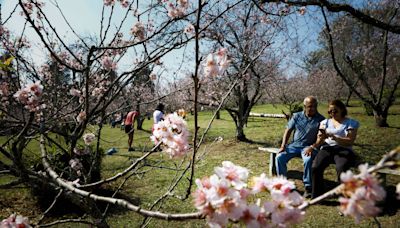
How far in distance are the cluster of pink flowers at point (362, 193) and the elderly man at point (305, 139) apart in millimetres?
3480

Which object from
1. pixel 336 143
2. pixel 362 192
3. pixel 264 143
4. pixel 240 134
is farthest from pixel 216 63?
pixel 240 134

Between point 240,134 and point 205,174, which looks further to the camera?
point 240,134

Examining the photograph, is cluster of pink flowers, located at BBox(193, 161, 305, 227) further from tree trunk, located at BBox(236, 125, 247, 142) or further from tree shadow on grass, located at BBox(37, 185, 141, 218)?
tree trunk, located at BBox(236, 125, 247, 142)

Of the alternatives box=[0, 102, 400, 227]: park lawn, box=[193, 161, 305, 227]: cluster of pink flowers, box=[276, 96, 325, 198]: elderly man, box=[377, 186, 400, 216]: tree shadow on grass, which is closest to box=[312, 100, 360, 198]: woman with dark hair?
box=[276, 96, 325, 198]: elderly man

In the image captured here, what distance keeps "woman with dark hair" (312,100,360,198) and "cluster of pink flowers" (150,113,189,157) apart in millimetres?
2831

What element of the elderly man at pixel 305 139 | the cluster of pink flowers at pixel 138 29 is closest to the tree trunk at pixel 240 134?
the elderly man at pixel 305 139

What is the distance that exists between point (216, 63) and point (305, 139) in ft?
11.1

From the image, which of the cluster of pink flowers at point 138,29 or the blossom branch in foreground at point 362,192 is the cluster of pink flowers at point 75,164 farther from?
the blossom branch in foreground at point 362,192

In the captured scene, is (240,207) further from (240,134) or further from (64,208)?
(240,134)

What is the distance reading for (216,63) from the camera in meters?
1.37

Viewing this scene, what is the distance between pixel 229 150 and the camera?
814 cm

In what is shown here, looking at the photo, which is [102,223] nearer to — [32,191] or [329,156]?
[329,156]

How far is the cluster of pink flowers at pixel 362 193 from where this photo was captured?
66cm

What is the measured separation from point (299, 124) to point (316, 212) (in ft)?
4.35
